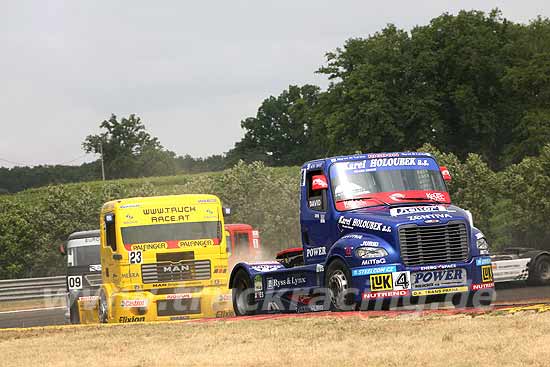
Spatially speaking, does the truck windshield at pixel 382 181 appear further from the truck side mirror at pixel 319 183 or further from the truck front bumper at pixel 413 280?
the truck front bumper at pixel 413 280

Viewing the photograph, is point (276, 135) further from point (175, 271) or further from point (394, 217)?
point (394, 217)

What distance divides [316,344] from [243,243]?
2841cm

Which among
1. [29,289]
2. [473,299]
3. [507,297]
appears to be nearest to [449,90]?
[29,289]

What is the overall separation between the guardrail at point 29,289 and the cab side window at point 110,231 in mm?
19462

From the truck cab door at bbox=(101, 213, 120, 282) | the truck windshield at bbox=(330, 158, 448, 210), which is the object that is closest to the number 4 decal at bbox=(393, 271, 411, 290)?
the truck windshield at bbox=(330, 158, 448, 210)

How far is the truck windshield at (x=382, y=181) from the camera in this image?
1664 cm

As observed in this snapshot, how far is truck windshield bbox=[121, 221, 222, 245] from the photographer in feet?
70.8

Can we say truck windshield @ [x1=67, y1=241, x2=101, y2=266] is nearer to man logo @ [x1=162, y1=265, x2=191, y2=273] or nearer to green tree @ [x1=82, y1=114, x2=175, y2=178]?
man logo @ [x1=162, y1=265, x2=191, y2=273]

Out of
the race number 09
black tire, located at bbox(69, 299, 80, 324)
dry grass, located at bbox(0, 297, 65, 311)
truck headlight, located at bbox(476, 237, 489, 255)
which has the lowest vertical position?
dry grass, located at bbox(0, 297, 65, 311)

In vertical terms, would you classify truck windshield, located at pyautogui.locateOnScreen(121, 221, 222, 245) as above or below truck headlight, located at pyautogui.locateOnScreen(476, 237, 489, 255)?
above

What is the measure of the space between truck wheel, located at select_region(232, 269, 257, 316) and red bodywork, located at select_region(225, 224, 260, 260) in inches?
817

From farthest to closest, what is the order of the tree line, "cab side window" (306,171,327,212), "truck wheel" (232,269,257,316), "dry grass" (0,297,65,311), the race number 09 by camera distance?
the tree line < "dry grass" (0,297,65,311) < the race number 09 < "truck wheel" (232,269,257,316) < "cab side window" (306,171,327,212)

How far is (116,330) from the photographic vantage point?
623 inches

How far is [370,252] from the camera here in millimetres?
15469
